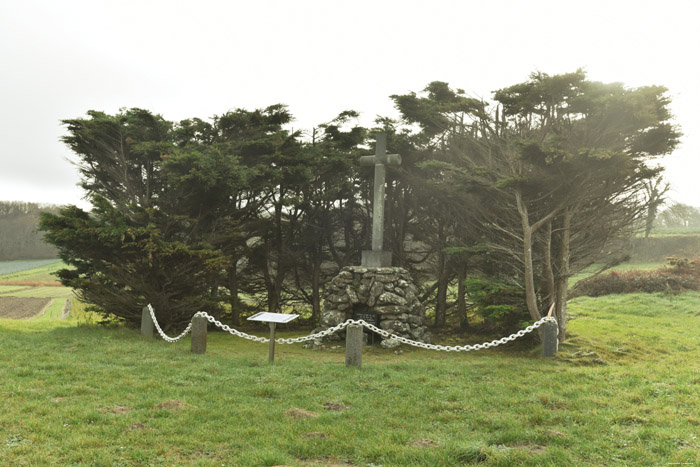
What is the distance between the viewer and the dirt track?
1736 centimetres

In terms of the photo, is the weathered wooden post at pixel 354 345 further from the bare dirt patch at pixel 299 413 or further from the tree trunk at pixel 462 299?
the tree trunk at pixel 462 299

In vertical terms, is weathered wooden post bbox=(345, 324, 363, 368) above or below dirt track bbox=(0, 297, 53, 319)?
above

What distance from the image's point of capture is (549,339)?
9.23 m

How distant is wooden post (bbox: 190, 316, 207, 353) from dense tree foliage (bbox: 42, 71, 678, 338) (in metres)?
2.22

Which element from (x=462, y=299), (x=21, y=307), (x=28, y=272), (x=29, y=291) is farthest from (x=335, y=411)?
(x=28, y=272)

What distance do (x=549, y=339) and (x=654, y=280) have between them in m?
17.6

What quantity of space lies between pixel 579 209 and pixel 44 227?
1349 centimetres

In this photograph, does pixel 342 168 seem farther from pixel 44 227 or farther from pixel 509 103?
pixel 44 227

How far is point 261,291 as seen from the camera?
16156mm

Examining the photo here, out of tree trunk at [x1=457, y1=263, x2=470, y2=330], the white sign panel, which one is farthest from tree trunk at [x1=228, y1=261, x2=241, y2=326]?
tree trunk at [x1=457, y1=263, x2=470, y2=330]

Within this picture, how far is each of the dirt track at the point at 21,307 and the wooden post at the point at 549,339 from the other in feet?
59.6

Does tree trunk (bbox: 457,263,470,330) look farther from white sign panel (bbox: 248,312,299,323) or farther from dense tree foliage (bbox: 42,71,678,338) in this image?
white sign panel (bbox: 248,312,299,323)

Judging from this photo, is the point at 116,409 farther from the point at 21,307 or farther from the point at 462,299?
the point at 21,307

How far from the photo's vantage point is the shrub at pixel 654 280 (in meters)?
21.7
